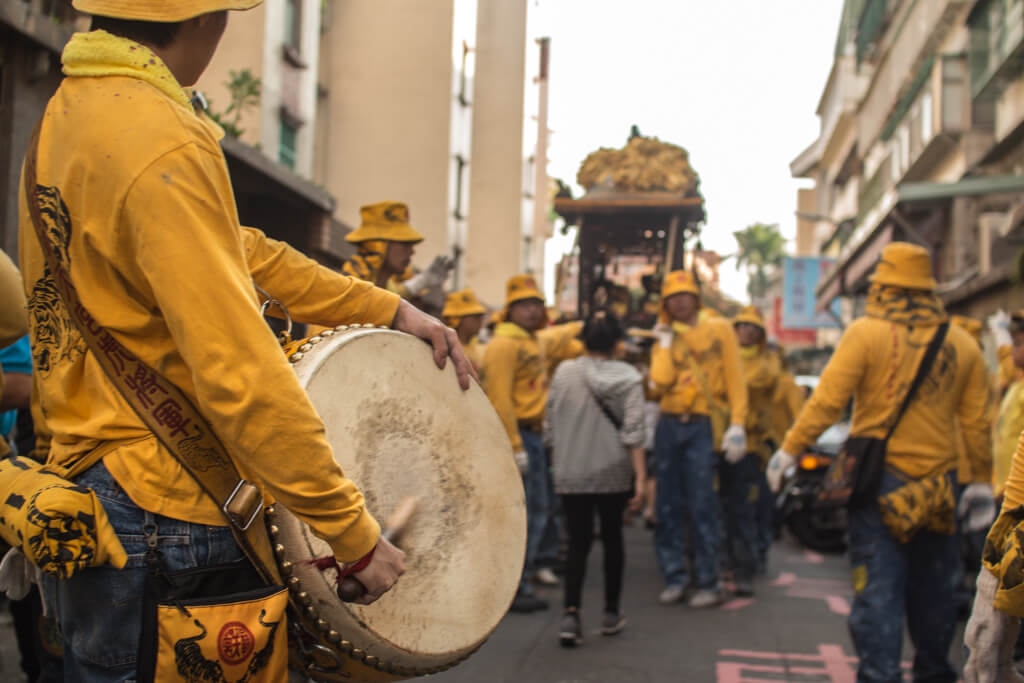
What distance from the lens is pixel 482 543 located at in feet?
8.57

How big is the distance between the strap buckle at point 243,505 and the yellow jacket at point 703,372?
231 inches

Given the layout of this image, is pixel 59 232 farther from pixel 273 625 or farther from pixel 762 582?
pixel 762 582

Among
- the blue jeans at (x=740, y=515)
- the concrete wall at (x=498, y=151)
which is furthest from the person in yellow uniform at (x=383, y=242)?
the concrete wall at (x=498, y=151)

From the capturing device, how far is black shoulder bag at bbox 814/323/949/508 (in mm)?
4660

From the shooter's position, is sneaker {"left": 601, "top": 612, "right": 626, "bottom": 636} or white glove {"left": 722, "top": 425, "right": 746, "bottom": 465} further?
white glove {"left": 722, "top": 425, "right": 746, "bottom": 465}

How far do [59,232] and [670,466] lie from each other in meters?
6.20

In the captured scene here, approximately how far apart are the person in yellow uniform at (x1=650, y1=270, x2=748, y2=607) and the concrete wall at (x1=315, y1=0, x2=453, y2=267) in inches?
631

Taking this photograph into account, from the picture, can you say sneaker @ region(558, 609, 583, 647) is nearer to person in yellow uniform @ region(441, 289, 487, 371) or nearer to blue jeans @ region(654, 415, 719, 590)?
blue jeans @ region(654, 415, 719, 590)

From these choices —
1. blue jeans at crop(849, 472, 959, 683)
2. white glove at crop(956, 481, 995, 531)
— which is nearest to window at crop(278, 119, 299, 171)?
white glove at crop(956, 481, 995, 531)

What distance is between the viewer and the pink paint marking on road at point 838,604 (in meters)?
7.41

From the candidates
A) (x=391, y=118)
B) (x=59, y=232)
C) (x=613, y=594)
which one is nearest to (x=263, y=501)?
(x=59, y=232)

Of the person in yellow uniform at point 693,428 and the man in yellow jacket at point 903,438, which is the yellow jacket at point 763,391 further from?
the man in yellow jacket at point 903,438

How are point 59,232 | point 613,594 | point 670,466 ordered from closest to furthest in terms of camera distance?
point 59,232
point 613,594
point 670,466

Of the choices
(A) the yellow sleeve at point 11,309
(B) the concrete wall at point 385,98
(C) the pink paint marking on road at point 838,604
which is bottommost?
(C) the pink paint marking on road at point 838,604
